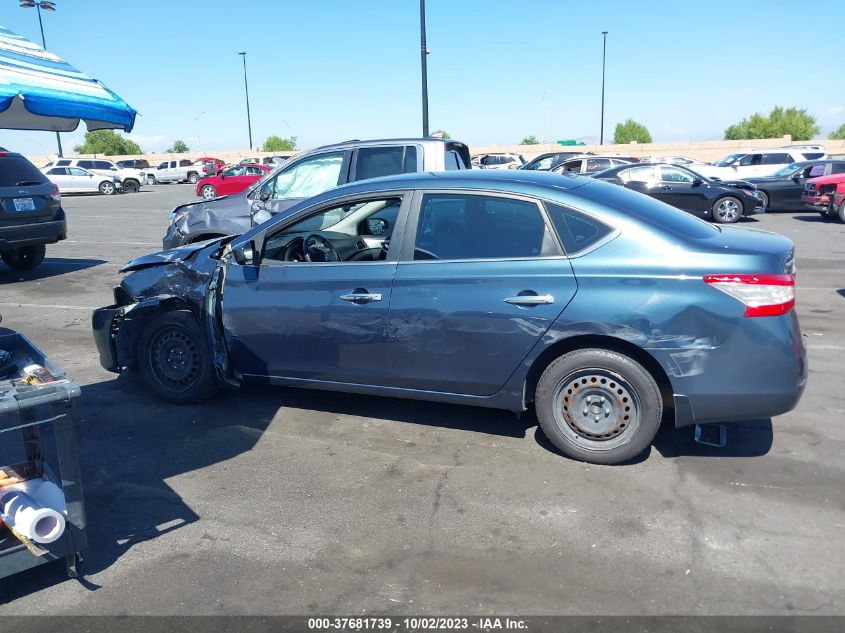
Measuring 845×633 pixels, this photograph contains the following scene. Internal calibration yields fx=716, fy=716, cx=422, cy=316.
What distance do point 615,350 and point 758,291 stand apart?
85 centimetres

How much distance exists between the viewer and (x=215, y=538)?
12.2ft

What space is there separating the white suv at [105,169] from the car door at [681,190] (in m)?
27.8

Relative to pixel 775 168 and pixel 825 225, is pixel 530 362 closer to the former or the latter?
pixel 825 225

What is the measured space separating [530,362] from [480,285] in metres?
0.57

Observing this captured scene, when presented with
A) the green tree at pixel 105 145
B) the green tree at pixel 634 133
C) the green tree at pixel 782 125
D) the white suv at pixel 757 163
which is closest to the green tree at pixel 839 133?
the green tree at pixel 782 125

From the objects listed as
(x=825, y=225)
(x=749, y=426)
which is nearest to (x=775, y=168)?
(x=825, y=225)

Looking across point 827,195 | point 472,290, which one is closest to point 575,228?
point 472,290

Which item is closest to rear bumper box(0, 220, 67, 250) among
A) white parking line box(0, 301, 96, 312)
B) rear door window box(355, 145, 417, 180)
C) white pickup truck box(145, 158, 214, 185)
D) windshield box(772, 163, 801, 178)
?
white parking line box(0, 301, 96, 312)

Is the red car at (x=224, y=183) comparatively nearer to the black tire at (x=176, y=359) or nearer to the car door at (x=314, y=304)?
the black tire at (x=176, y=359)

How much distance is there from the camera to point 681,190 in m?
18.1

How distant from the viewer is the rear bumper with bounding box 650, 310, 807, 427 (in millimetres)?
4004

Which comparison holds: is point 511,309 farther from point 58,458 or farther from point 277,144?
point 277,144

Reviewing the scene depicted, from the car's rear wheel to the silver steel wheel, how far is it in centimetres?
1513

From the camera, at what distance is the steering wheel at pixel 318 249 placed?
17.0 feet
